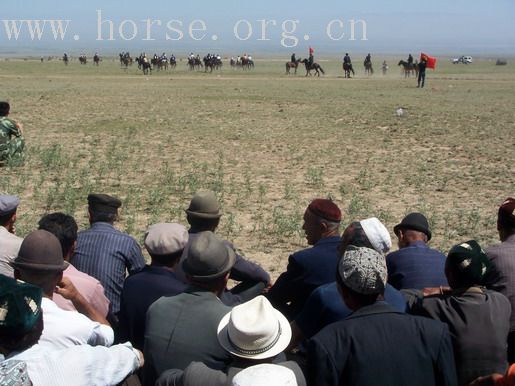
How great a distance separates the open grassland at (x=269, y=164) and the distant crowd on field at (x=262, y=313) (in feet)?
7.98

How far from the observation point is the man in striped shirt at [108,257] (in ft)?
15.1

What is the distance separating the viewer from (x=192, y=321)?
312 cm

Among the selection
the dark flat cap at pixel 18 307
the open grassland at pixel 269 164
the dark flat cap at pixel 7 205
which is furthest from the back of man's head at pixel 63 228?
the open grassland at pixel 269 164

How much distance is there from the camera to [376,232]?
396cm

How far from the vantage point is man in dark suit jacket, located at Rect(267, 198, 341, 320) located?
161 inches

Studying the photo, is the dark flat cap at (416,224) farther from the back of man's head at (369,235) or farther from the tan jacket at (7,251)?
the tan jacket at (7,251)

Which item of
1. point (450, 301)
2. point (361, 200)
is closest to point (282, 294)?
point (450, 301)

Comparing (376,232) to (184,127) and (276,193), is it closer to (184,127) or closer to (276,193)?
(276,193)

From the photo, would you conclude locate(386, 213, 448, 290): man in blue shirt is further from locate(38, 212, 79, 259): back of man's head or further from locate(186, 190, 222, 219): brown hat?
locate(38, 212, 79, 259): back of man's head

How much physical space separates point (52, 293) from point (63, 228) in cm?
78

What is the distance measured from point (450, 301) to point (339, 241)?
109 centimetres

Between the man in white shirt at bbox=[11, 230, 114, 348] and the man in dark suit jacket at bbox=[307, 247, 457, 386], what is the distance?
108 centimetres

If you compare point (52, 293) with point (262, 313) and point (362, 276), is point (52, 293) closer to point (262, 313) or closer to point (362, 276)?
point (262, 313)

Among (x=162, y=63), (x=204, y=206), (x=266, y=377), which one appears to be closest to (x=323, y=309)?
(x=266, y=377)
